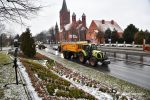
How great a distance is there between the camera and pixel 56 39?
537 ft

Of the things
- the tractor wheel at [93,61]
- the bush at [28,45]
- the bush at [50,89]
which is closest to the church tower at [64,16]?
the bush at [28,45]

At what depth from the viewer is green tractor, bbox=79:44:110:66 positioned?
104 ft

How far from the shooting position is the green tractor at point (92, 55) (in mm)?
31656

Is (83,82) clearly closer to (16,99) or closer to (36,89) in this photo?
(36,89)

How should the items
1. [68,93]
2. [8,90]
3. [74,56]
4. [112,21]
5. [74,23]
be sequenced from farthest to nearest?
[74,23] < [112,21] < [74,56] < [68,93] < [8,90]

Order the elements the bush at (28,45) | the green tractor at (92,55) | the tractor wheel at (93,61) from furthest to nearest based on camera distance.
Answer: the bush at (28,45), the green tractor at (92,55), the tractor wheel at (93,61)

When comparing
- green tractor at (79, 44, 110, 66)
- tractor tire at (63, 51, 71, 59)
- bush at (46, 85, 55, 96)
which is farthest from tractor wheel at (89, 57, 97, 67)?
bush at (46, 85, 55, 96)

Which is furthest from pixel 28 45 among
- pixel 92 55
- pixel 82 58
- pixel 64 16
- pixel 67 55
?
pixel 64 16

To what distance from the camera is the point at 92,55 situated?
3309cm

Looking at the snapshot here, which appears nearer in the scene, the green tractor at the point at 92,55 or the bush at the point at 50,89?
the bush at the point at 50,89

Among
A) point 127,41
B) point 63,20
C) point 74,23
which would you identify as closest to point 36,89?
point 127,41

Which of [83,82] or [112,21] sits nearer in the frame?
[83,82]

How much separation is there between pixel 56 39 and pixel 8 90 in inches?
5966

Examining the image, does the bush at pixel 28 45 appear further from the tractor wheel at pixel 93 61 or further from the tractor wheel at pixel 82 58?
the tractor wheel at pixel 93 61
